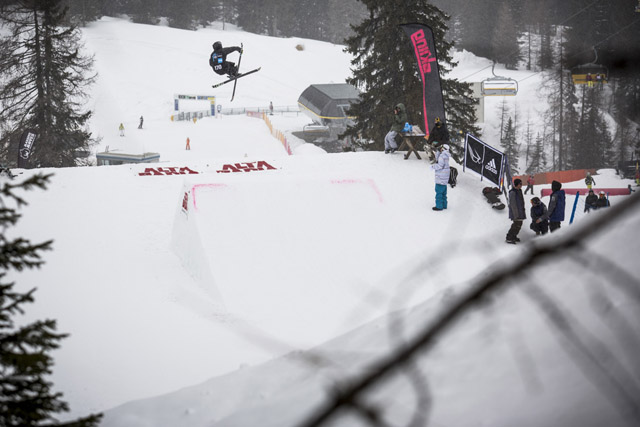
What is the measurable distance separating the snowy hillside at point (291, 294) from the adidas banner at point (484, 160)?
0.50 m

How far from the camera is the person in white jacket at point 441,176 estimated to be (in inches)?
483

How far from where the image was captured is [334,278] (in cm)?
991

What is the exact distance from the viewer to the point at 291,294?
30.5ft

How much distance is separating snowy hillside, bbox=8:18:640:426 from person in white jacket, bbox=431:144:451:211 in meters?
0.28

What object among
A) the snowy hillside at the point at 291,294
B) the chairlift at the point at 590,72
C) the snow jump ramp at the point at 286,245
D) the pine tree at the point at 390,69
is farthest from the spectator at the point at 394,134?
the chairlift at the point at 590,72

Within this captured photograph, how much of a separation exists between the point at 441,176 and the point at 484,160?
253 cm

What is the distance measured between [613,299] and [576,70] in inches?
1243

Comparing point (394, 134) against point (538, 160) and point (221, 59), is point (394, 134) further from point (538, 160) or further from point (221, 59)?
point (538, 160)

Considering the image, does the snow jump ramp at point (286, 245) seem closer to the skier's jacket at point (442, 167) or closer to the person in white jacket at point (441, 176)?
the person in white jacket at point (441, 176)

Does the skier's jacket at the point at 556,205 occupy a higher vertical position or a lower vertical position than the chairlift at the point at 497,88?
lower

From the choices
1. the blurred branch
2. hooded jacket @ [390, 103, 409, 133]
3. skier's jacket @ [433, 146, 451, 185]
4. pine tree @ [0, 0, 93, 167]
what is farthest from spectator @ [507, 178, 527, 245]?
pine tree @ [0, 0, 93, 167]

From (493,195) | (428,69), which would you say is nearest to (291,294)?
(493,195)

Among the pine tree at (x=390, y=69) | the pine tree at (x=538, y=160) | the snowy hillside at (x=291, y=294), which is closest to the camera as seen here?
the snowy hillside at (x=291, y=294)

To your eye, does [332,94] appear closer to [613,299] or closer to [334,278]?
[334,278]
